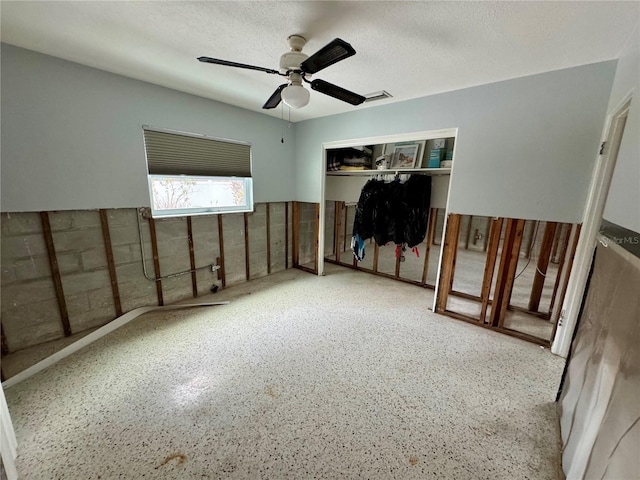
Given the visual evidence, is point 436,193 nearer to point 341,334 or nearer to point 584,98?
point 584,98

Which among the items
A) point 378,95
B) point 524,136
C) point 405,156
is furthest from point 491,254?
point 378,95

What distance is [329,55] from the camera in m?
1.31

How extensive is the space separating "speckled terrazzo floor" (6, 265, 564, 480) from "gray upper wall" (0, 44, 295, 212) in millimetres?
1414

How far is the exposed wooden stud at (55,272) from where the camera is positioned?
2.10m

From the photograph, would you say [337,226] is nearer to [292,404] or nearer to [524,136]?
[524,136]

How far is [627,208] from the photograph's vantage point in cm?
108

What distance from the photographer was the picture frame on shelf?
11.0 ft

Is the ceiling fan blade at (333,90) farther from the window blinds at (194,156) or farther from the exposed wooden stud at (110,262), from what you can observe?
the exposed wooden stud at (110,262)

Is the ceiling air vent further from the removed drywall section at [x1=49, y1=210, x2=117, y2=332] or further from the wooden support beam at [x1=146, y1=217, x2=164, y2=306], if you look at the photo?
the removed drywall section at [x1=49, y1=210, x2=117, y2=332]

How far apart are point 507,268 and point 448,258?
1.79 feet

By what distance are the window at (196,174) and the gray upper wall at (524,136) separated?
2.17 metres

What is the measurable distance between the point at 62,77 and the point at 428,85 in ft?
10.6

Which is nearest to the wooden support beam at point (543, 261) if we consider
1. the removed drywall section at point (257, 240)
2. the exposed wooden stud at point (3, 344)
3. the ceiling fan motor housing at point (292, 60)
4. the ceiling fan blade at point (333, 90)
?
the ceiling fan blade at point (333, 90)

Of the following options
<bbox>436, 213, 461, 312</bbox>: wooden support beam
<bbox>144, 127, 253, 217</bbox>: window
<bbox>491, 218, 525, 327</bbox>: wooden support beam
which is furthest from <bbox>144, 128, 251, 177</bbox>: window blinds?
<bbox>491, 218, 525, 327</bbox>: wooden support beam
